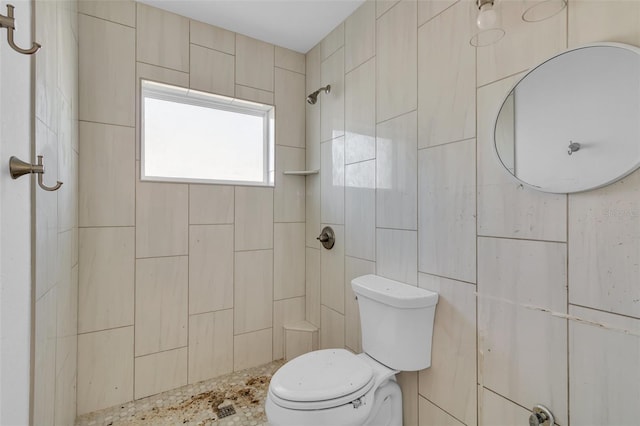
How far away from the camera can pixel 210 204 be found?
2.03 m

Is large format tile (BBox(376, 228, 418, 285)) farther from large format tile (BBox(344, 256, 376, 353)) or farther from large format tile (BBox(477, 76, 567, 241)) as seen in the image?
large format tile (BBox(477, 76, 567, 241))

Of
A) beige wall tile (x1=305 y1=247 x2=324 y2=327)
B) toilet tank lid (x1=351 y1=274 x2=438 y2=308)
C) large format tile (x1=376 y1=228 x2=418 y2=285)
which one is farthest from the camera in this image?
beige wall tile (x1=305 y1=247 x2=324 y2=327)

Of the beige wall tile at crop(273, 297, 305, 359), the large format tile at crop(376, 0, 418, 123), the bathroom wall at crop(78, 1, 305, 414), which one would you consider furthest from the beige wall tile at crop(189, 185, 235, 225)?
the large format tile at crop(376, 0, 418, 123)

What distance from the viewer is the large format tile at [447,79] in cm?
124

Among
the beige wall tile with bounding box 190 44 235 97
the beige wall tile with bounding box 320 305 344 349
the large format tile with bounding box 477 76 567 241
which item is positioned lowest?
the beige wall tile with bounding box 320 305 344 349

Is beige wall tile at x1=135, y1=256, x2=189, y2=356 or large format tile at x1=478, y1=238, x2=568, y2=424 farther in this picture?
beige wall tile at x1=135, y1=256, x2=189, y2=356

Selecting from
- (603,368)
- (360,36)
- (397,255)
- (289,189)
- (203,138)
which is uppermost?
(360,36)

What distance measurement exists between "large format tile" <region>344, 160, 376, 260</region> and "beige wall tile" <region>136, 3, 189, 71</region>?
50.5 inches

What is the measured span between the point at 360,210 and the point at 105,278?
4.97 feet

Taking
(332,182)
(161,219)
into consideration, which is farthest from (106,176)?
(332,182)

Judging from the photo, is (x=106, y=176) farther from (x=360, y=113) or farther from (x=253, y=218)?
(x=360, y=113)

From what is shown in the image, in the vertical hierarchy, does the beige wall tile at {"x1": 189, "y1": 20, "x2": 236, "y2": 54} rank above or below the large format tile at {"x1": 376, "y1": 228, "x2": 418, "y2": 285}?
above

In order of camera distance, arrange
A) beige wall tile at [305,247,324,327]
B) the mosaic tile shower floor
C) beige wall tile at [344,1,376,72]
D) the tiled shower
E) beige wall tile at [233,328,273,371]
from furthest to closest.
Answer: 1. beige wall tile at [305,247,324,327]
2. beige wall tile at [233,328,273,371]
3. beige wall tile at [344,1,376,72]
4. the mosaic tile shower floor
5. the tiled shower

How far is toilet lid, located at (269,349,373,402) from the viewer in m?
Result: 1.21
